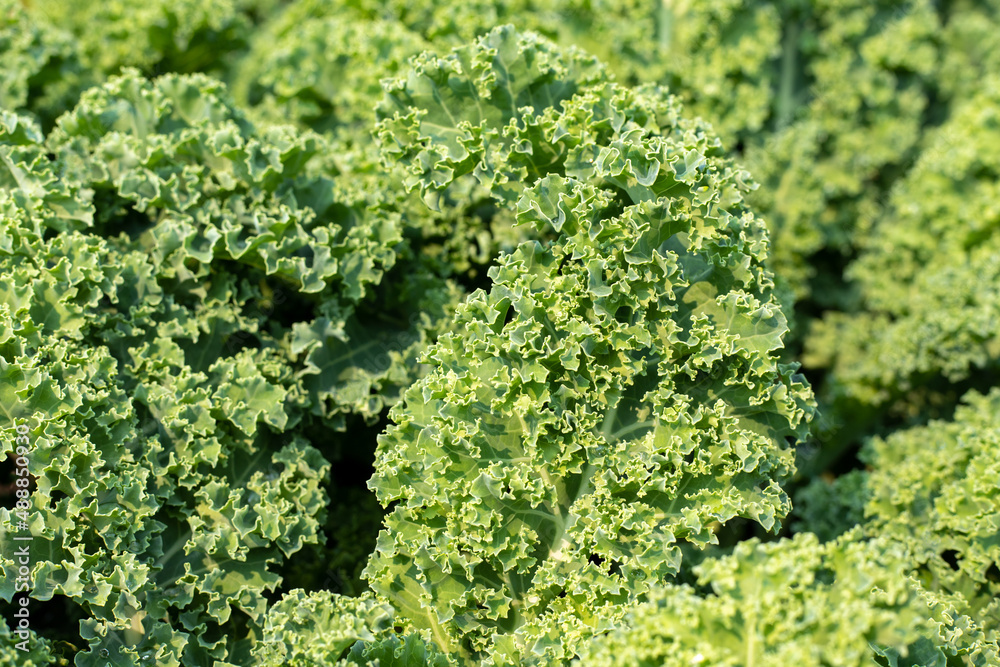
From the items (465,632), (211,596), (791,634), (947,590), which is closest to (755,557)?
(791,634)

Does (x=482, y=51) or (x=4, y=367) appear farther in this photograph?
(x=482, y=51)

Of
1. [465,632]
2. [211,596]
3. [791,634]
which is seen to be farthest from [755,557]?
[211,596]

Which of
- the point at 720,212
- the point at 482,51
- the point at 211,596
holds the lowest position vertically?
the point at 211,596

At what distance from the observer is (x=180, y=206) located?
4.86m

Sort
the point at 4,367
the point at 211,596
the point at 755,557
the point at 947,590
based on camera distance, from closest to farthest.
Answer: the point at 755,557 < the point at 4,367 < the point at 211,596 < the point at 947,590

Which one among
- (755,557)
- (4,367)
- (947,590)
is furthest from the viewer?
(947,590)

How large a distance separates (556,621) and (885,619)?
152 centimetres

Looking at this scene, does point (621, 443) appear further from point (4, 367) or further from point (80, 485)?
point (4, 367)

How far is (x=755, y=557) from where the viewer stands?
3.21 meters

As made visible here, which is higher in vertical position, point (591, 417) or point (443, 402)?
point (591, 417)

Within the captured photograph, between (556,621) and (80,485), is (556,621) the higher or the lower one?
the higher one

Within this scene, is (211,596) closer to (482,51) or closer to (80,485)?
(80,485)

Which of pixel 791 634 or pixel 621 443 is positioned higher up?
pixel 621 443

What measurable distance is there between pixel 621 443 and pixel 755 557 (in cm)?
105
